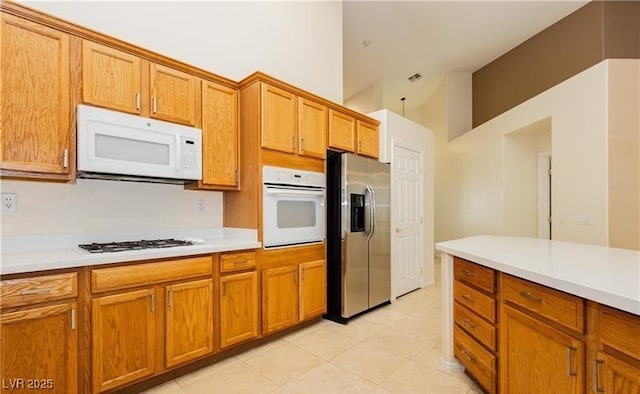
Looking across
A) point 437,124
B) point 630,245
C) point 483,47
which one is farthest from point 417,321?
point 437,124

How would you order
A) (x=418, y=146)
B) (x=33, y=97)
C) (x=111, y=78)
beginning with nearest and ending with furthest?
(x=33, y=97) → (x=111, y=78) → (x=418, y=146)

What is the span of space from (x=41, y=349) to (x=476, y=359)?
93.2 inches

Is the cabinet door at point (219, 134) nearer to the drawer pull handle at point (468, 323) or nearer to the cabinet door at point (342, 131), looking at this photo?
the cabinet door at point (342, 131)

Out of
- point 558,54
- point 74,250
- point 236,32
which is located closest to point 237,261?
point 74,250

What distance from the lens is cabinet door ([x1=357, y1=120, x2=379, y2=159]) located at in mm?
3467

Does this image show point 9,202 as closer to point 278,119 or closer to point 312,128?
point 278,119

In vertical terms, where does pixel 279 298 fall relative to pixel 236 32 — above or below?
below

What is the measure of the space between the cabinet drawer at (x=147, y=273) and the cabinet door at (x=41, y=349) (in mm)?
174

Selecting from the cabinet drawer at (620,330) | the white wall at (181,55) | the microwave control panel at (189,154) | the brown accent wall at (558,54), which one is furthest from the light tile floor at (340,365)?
the brown accent wall at (558,54)

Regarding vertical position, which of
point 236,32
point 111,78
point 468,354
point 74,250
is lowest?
point 468,354

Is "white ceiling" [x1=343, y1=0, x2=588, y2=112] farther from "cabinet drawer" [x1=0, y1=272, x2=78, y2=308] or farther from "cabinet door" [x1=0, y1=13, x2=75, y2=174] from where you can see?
"cabinet drawer" [x1=0, y1=272, x2=78, y2=308]

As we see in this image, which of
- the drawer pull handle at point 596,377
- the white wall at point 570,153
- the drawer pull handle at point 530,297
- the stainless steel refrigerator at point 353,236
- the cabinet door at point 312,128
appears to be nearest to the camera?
the drawer pull handle at point 596,377

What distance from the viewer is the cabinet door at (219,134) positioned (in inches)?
94.8

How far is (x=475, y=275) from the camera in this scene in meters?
1.78
